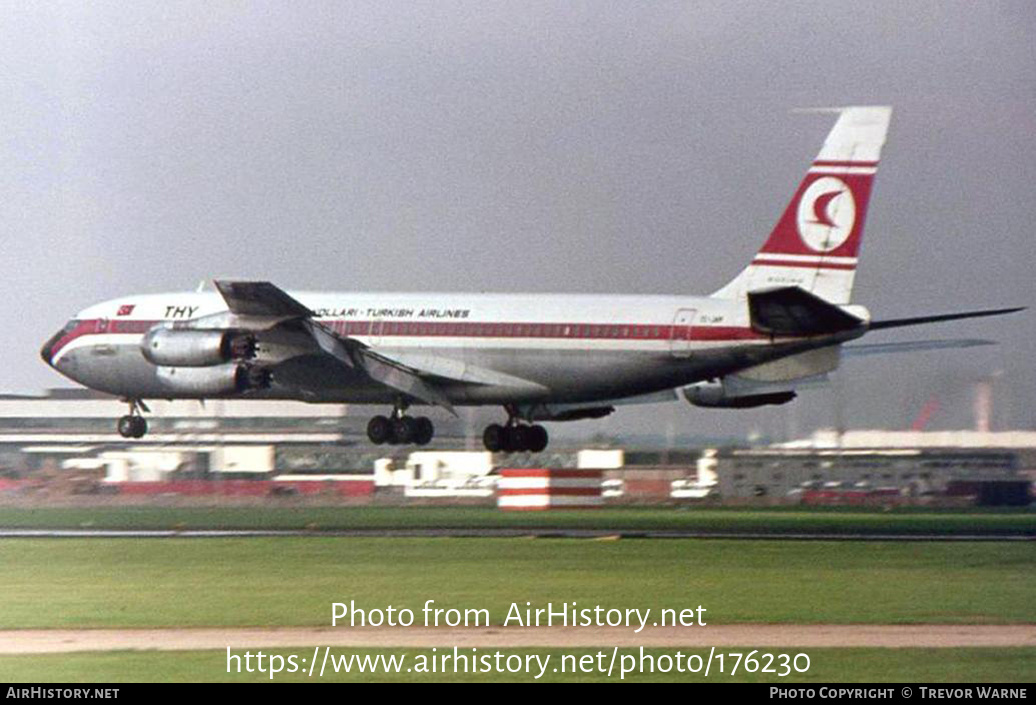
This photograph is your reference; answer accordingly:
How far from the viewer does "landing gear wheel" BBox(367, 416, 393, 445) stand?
4531 centimetres

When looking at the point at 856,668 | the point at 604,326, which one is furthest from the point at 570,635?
the point at 604,326

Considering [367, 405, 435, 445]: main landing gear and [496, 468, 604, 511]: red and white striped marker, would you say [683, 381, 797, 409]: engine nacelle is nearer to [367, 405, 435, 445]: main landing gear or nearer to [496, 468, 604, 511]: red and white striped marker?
[496, 468, 604, 511]: red and white striped marker

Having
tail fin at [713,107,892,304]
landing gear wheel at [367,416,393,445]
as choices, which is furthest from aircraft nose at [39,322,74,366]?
tail fin at [713,107,892,304]

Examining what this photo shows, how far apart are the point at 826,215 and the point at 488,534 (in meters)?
11.1

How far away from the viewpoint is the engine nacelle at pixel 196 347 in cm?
4219

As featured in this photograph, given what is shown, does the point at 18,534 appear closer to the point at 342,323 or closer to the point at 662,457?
the point at 342,323

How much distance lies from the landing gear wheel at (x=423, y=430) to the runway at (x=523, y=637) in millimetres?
21507

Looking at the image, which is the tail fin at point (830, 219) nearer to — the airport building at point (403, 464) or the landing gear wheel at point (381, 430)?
the airport building at point (403, 464)

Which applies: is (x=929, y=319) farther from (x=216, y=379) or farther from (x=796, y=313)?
(x=216, y=379)

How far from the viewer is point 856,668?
2052 cm

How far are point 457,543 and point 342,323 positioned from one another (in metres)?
11.0

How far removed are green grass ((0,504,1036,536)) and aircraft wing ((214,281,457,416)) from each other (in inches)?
130

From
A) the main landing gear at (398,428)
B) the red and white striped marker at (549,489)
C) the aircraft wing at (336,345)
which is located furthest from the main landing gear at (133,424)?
the red and white striped marker at (549,489)

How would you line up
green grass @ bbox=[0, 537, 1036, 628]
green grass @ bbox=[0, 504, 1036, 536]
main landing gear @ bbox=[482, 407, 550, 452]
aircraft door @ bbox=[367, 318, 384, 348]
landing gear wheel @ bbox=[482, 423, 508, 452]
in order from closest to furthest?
green grass @ bbox=[0, 537, 1036, 628] → green grass @ bbox=[0, 504, 1036, 536] → aircraft door @ bbox=[367, 318, 384, 348] → main landing gear @ bbox=[482, 407, 550, 452] → landing gear wheel @ bbox=[482, 423, 508, 452]
